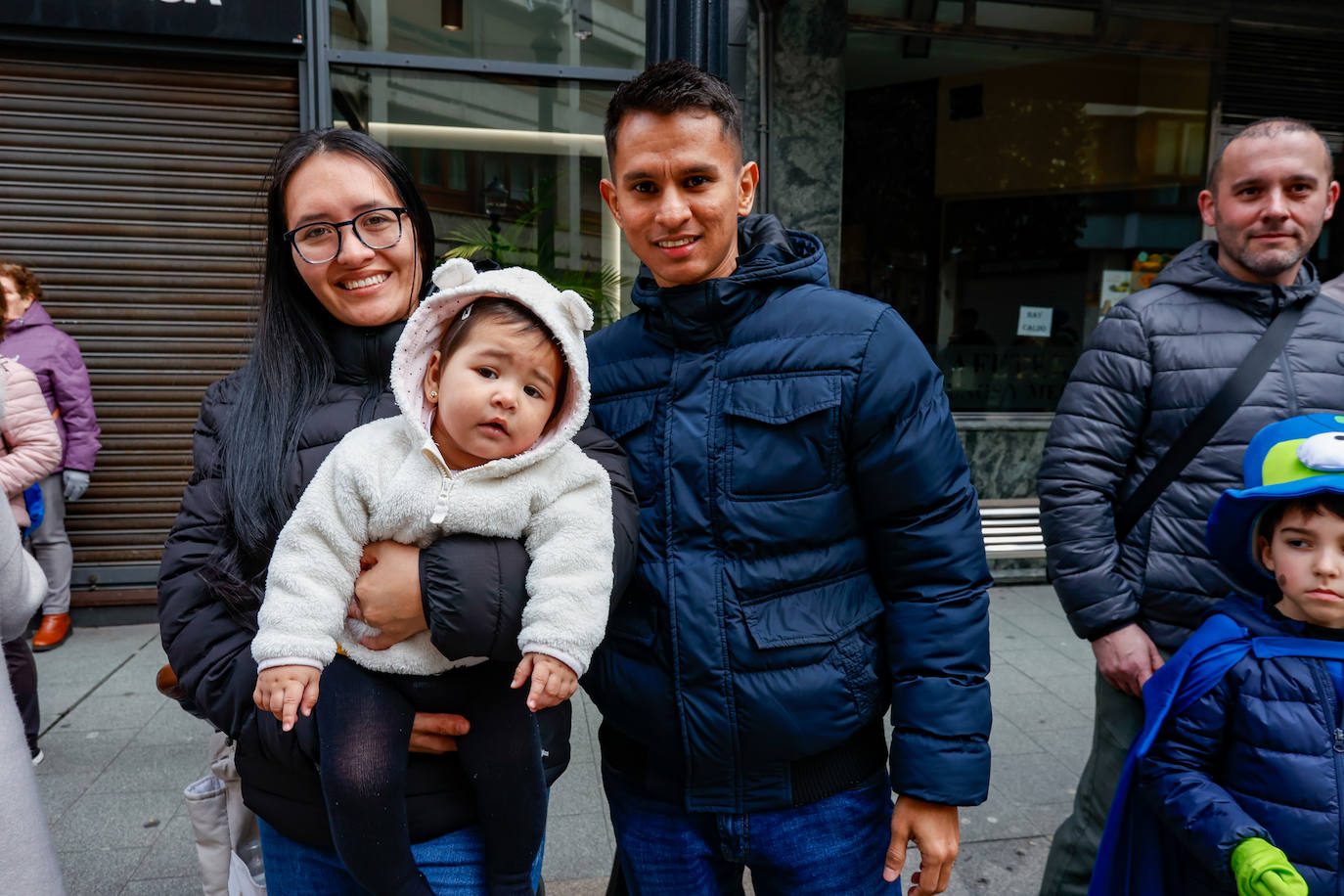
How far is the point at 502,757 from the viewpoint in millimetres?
1573

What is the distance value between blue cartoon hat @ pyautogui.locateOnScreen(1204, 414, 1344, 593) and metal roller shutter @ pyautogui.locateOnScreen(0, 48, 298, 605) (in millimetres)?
5476

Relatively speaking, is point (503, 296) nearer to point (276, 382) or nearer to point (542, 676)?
point (276, 382)

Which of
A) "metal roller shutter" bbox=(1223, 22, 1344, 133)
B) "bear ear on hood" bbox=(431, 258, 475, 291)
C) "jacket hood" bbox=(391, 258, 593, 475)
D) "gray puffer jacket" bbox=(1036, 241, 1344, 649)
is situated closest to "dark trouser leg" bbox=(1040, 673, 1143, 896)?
"gray puffer jacket" bbox=(1036, 241, 1344, 649)

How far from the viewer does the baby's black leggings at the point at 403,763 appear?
4.95 ft

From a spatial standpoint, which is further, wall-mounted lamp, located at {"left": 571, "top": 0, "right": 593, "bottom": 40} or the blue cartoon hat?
wall-mounted lamp, located at {"left": 571, "top": 0, "right": 593, "bottom": 40}

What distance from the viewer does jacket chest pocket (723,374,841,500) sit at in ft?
5.72

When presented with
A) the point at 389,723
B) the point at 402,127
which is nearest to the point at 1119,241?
the point at 402,127

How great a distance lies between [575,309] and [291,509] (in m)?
0.63

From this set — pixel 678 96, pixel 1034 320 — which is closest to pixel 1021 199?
pixel 1034 320

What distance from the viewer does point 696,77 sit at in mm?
1805

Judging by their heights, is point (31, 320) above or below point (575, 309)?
below

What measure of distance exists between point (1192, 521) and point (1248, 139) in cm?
106

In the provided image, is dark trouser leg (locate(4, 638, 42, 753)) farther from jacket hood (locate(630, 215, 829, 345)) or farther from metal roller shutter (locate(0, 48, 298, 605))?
jacket hood (locate(630, 215, 829, 345))

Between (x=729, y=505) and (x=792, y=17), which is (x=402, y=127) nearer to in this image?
(x=792, y=17)
